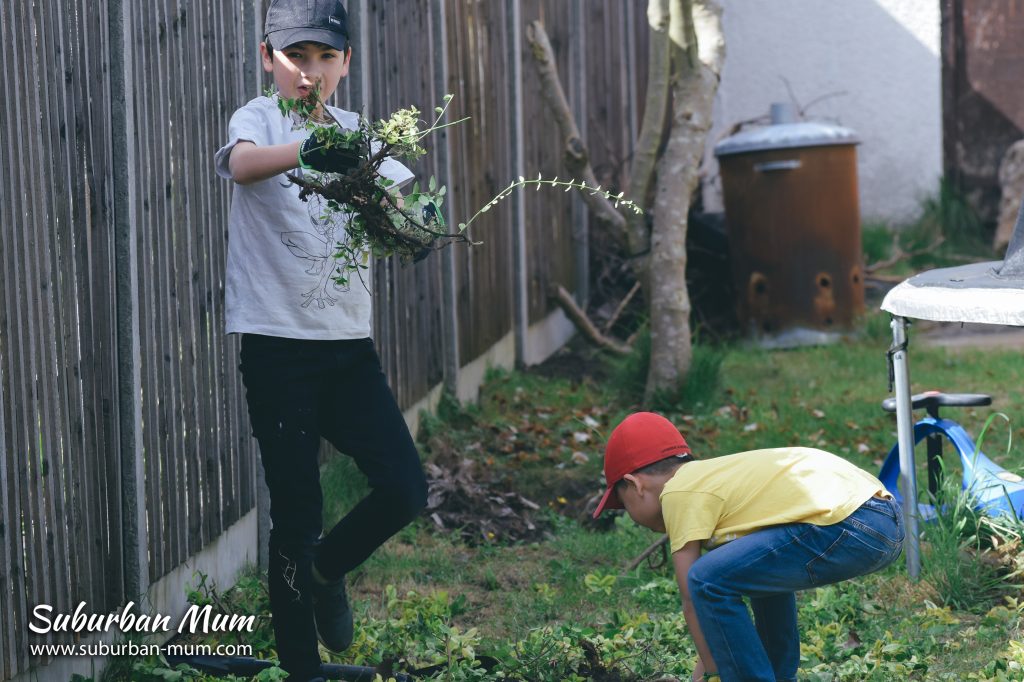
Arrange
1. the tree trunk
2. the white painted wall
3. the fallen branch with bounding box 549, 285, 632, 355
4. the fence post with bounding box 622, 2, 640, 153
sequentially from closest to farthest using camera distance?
the tree trunk < the fallen branch with bounding box 549, 285, 632, 355 < the fence post with bounding box 622, 2, 640, 153 < the white painted wall

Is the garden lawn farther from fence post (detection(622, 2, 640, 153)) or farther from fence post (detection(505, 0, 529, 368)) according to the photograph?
fence post (detection(622, 2, 640, 153))

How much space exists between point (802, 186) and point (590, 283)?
78.5 inches

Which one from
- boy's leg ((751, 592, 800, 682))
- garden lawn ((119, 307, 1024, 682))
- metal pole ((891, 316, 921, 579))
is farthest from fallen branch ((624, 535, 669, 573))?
boy's leg ((751, 592, 800, 682))

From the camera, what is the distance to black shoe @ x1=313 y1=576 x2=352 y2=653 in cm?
323

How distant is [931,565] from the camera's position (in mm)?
4035

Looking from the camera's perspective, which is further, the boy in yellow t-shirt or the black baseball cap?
the black baseball cap

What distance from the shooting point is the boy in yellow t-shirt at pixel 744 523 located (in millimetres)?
2846

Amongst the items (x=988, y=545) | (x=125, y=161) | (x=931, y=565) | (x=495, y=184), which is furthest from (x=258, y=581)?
(x=495, y=184)

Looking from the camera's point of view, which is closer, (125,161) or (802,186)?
(125,161)

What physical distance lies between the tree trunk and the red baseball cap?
3.93 m

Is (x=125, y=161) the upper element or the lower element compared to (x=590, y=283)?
upper

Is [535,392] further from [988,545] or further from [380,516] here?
[380,516]

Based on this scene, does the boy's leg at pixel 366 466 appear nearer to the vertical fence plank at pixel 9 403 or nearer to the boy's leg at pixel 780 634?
the vertical fence plank at pixel 9 403

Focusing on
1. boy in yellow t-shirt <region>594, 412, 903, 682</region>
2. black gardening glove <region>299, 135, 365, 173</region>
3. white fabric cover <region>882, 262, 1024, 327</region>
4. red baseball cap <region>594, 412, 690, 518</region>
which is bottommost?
boy in yellow t-shirt <region>594, 412, 903, 682</region>
